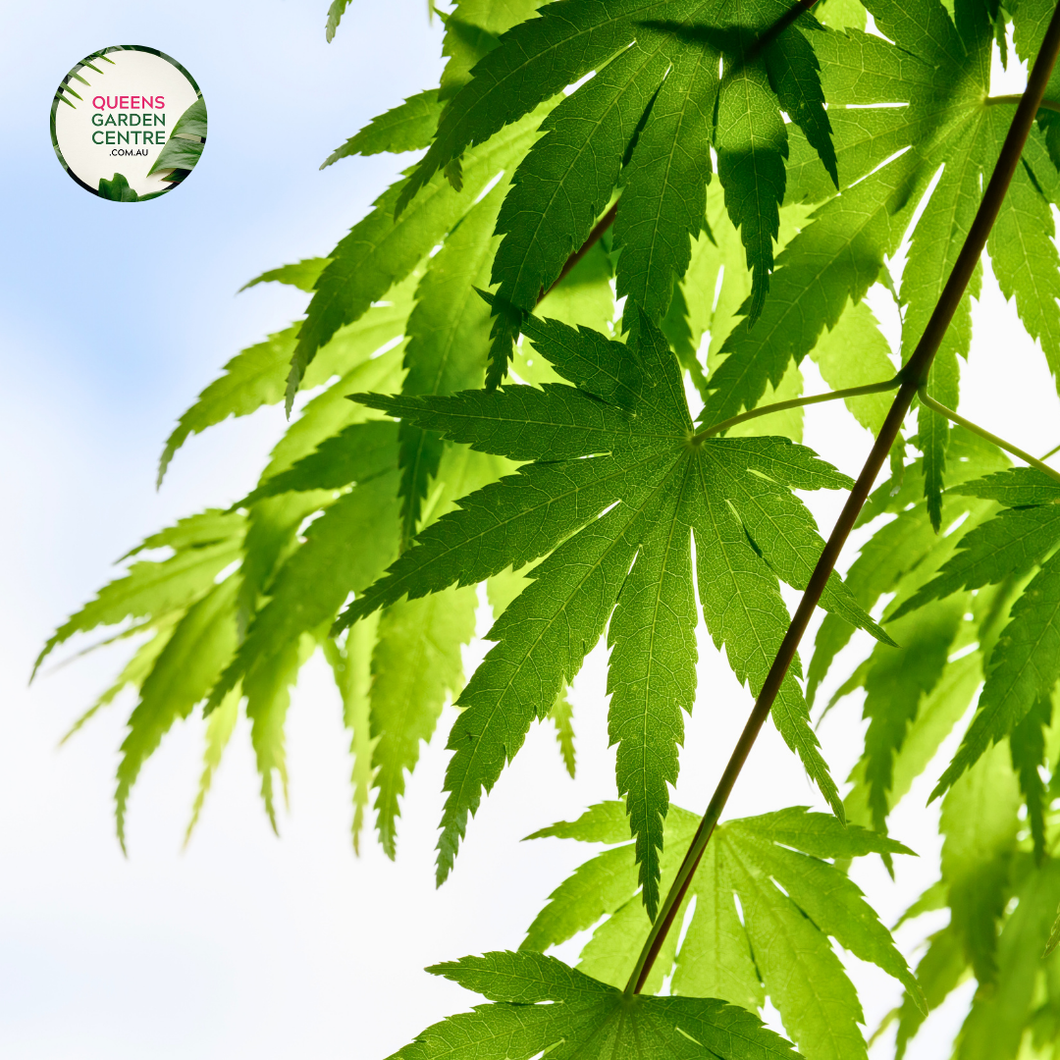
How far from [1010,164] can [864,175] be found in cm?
17

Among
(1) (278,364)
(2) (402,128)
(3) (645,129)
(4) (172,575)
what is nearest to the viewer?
(3) (645,129)

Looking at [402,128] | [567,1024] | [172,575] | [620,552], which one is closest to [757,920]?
[567,1024]

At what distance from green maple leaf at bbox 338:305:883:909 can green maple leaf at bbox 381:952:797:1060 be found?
0.08m

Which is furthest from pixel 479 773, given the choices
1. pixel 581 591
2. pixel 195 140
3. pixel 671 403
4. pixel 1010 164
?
pixel 195 140

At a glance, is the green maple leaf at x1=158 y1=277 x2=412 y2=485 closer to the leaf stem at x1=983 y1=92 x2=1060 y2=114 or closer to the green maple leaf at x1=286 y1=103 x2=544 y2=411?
the green maple leaf at x1=286 y1=103 x2=544 y2=411

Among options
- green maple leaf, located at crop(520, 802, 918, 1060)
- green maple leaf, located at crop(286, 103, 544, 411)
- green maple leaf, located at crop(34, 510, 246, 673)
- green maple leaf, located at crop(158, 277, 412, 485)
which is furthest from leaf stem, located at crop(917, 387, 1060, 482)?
green maple leaf, located at crop(34, 510, 246, 673)

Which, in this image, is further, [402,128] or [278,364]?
[278,364]

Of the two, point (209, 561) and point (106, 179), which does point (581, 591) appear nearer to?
point (209, 561)

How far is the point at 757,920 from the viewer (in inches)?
27.8

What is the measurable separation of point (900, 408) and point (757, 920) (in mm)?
393

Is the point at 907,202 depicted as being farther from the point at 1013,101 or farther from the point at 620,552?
the point at 620,552

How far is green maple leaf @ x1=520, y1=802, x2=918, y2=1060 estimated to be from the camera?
686 mm

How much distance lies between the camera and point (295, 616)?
0.93m

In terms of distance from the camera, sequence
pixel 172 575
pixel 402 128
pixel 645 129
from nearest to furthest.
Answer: pixel 645 129, pixel 402 128, pixel 172 575
